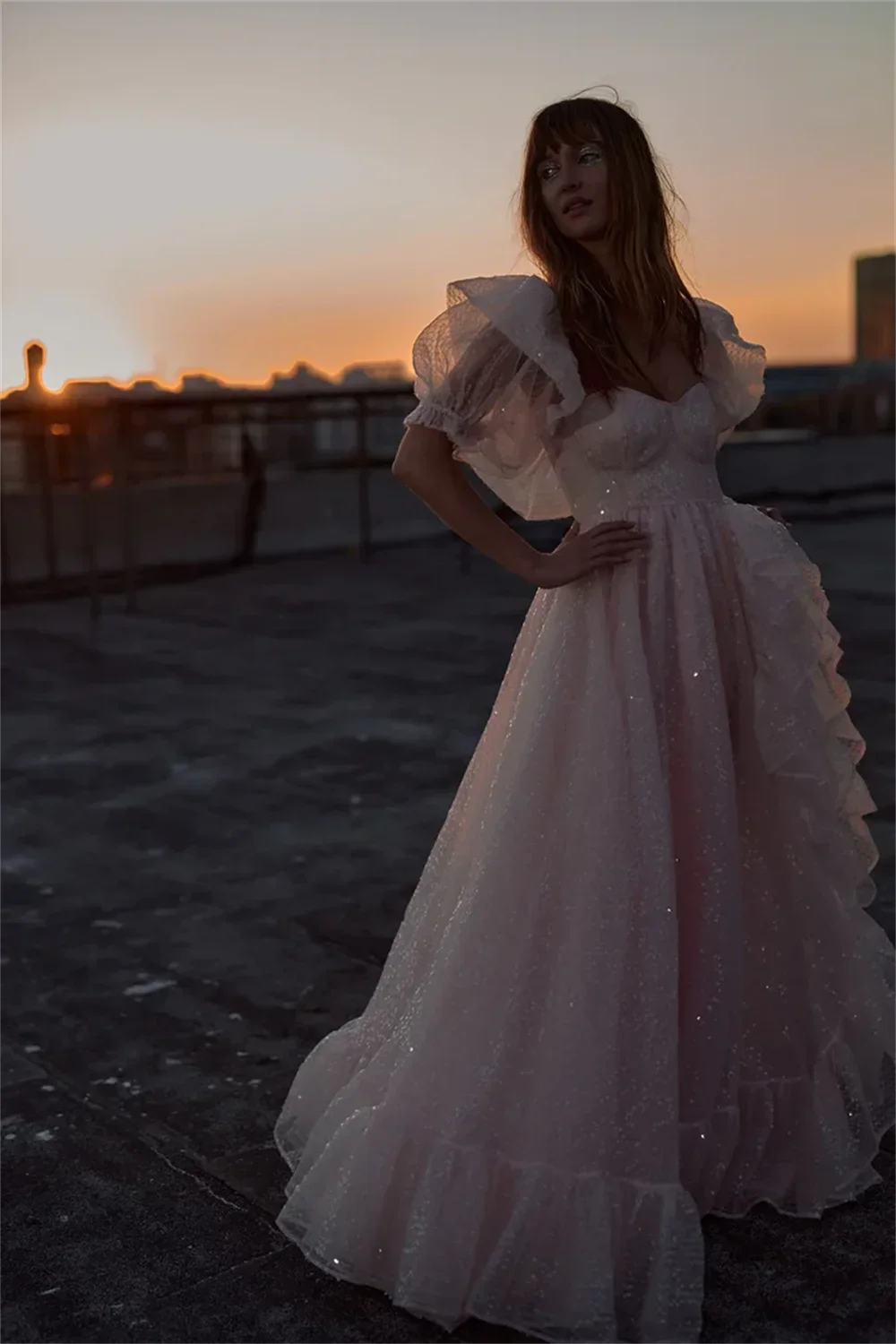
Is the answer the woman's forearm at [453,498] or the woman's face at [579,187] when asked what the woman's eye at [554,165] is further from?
the woman's forearm at [453,498]

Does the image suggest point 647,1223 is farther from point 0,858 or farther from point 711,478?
point 0,858

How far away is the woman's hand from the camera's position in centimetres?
232

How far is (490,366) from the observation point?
2.31 metres

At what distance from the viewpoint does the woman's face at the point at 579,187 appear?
7.59 feet

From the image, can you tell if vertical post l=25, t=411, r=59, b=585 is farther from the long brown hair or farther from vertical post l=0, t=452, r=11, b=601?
the long brown hair

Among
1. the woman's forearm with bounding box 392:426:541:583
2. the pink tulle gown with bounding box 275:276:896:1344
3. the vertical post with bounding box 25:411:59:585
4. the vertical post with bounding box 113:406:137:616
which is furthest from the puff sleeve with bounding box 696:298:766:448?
the vertical post with bounding box 25:411:59:585

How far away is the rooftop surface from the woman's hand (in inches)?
39.3

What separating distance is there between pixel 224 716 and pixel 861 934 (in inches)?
156

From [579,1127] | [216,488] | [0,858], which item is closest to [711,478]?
[579,1127]

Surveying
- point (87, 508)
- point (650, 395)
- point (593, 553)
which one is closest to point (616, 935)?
point (593, 553)

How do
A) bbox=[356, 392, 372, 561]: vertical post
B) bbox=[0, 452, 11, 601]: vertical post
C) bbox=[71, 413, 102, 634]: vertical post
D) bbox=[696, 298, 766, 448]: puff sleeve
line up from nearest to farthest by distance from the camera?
1. bbox=[696, 298, 766, 448]: puff sleeve
2. bbox=[71, 413, 102, 634]: vertical post
3. bbox=[0, 452, 11, 601]: vertical post
4. bbox=[356, 392, 372, 561]: vertical post

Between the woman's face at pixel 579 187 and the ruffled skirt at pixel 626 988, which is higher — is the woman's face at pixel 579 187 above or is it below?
above

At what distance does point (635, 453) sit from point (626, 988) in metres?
0.77

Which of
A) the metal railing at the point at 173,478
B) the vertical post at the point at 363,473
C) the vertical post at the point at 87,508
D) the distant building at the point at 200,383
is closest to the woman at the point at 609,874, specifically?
the vertical post at the point at 87,508
